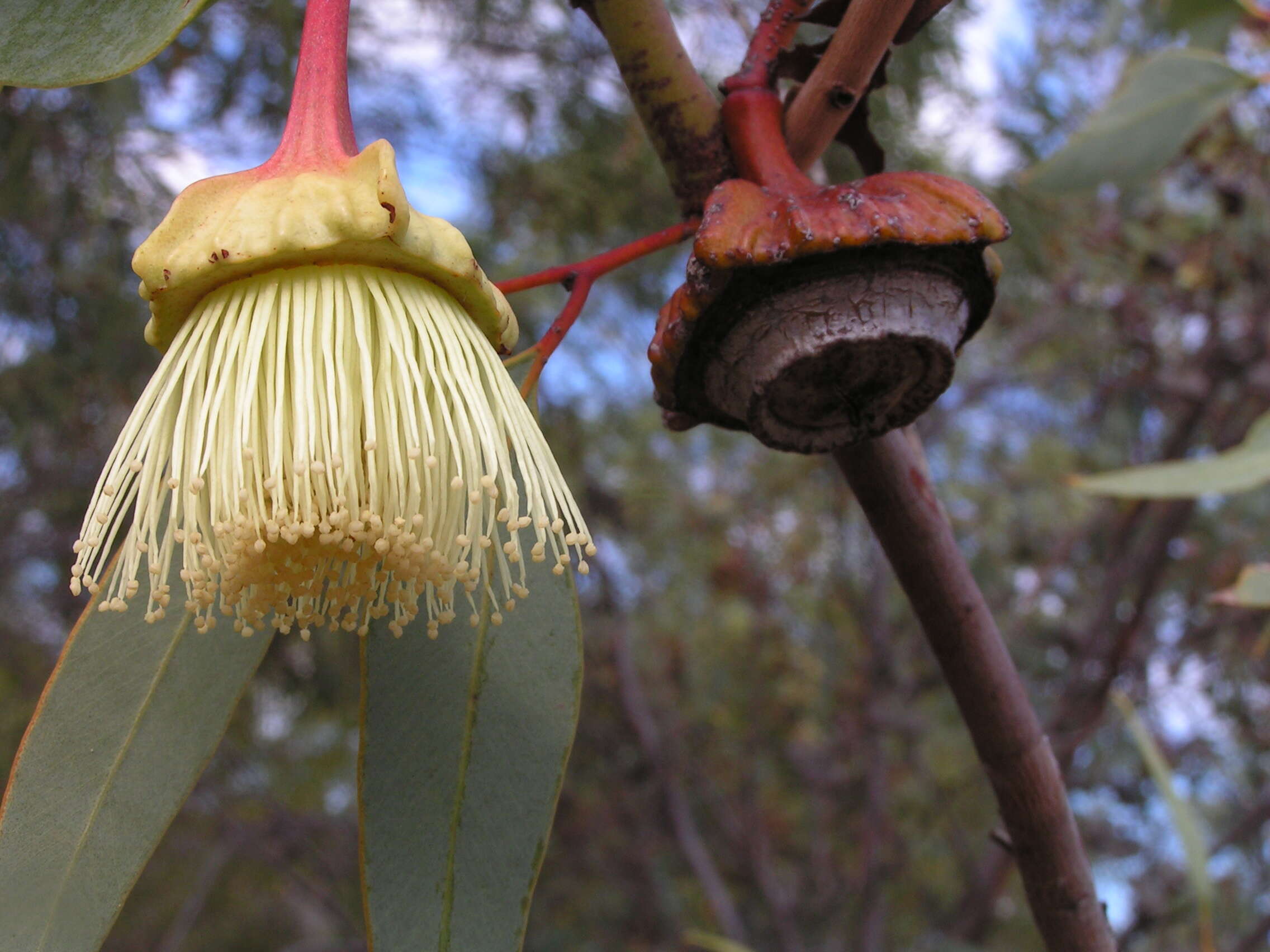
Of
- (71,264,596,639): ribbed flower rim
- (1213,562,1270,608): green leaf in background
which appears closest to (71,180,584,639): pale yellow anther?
(71,264,596,639): ribbed flower rim

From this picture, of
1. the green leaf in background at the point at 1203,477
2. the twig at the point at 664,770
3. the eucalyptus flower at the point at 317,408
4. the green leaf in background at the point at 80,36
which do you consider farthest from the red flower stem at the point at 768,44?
the twig at the point at 664,770

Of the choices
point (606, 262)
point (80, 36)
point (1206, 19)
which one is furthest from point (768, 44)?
point (1206, 19)

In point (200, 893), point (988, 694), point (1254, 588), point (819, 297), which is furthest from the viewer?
point (200, 893)

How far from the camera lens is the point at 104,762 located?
67cm

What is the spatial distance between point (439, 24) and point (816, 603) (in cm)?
176

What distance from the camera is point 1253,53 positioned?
2189 millimetres

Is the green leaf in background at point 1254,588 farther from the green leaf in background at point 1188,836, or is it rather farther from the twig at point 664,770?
the twig at point 664,770

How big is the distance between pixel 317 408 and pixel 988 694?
1.46 feet

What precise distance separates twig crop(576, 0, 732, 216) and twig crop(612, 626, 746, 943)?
1.83m

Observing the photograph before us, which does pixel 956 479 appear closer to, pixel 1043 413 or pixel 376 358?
pixel 1043 413

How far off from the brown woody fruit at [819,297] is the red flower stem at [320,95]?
215mm

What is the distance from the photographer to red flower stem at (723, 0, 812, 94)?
62 centimetres

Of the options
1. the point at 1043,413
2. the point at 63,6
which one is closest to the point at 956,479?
the point at 1043,413

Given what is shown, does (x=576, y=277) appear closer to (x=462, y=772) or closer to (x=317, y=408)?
(x=317, y=408)
